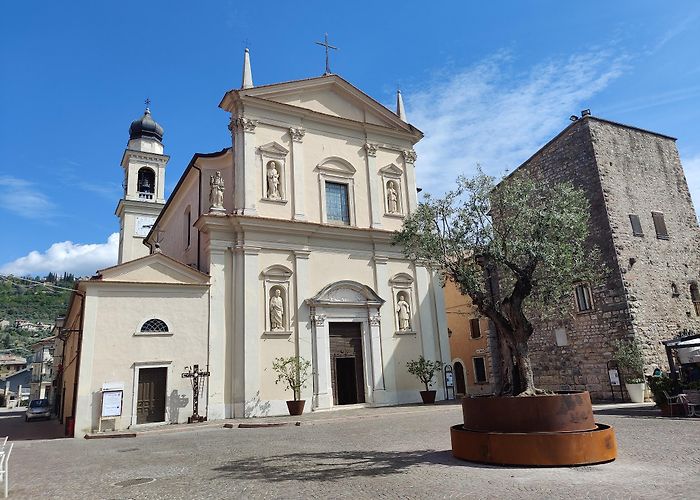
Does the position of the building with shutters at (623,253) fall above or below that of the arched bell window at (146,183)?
below

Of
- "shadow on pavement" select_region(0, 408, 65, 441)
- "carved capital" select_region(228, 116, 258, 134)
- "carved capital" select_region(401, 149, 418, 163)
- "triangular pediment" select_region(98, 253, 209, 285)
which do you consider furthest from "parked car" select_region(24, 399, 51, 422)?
"carved capital" select_region(401, 149, 418, 163)

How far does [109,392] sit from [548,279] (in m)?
12.9

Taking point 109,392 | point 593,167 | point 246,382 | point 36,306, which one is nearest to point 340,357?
point 246,382

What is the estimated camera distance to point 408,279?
2167 centimetres

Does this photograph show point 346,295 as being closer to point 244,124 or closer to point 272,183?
point 272,183

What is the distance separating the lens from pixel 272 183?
20000mm

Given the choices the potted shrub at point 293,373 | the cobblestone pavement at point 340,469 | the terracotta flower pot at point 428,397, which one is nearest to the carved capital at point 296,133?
the potted shrub at point 293,373

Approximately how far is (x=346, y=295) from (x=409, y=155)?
7.98m

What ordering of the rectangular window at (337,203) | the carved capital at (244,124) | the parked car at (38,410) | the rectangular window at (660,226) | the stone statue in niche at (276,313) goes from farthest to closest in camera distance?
the parked car at (38,410) < the rectangular window at (337,203) < the rectangular window at (660,226) < the carved capital at (244,124) < the stone statue in niche at (276,313)

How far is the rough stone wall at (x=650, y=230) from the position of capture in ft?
62.7

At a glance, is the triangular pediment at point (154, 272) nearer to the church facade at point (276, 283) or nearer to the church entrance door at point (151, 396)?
the church facade at point (276, 283)

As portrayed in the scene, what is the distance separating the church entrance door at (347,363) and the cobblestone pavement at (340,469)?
6807mm

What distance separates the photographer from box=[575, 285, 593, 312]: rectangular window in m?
20.2

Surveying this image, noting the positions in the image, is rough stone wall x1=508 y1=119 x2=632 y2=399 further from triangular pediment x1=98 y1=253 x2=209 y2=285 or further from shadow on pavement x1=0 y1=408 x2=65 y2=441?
shadow on pavement x1=0 y1=408 x2=65 y2=441
